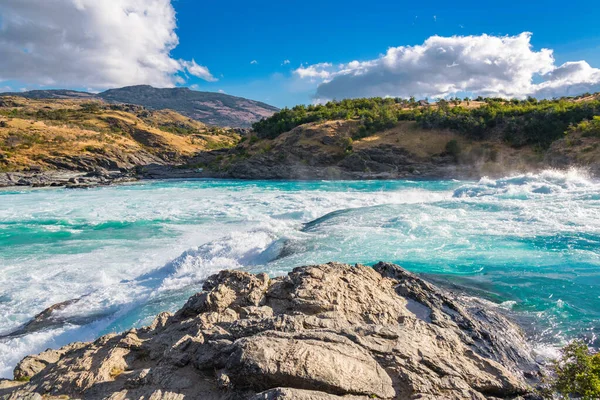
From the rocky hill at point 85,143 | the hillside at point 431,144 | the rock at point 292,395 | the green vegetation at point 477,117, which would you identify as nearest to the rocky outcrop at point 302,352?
the rock at point 292,395

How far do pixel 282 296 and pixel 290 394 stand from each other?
220cm

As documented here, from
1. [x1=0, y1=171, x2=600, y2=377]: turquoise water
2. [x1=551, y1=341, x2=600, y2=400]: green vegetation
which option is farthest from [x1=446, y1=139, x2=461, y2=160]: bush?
A: [x1=551, y1=341, x2=600, y2=400]: green vegetation

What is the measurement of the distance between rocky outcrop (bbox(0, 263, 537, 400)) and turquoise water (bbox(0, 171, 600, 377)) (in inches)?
80.4

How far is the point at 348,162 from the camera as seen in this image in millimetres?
41469

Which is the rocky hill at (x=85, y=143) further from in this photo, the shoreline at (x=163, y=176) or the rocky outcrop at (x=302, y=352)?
the rocky outcrop at (x=302, y=352)

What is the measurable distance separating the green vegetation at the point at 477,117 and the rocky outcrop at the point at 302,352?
3878 centimetres

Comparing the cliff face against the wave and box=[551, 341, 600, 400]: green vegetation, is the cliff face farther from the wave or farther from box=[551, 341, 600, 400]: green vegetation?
box=[551, 341, 600, 400]: green vegetation

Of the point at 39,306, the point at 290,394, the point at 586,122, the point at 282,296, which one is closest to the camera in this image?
the point at 290,394

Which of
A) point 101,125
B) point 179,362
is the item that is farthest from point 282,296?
point 101,125

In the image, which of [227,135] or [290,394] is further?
A: [227,135]

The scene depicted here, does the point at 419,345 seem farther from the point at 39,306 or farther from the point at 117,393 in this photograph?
the point at 39,306

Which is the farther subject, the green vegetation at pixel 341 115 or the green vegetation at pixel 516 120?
the green vegetation at pixel 341 115

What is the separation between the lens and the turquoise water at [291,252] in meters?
7.27

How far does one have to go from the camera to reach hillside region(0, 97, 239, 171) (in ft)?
158
